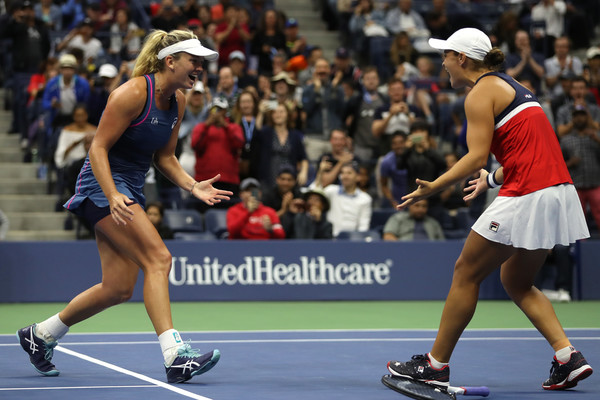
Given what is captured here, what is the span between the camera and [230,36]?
15789 millimetres

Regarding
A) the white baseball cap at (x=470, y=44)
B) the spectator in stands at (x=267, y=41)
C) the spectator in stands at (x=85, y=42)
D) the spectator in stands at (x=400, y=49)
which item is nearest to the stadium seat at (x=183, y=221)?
the spectator in stands at (x=85, y=42)

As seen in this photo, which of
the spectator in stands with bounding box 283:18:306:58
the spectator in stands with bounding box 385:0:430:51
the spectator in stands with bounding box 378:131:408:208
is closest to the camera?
the spectator in stands with bounding box 378:131:408:208

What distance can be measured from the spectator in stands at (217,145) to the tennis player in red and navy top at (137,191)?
5943 millimetres

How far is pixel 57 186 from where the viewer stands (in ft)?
44.9

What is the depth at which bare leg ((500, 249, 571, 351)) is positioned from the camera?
602 cm

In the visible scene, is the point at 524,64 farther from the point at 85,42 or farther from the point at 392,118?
the point at 85,42

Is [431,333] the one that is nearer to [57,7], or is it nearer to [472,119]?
[472,119]

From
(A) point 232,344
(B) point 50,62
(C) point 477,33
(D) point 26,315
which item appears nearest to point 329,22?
(B) point 50,62

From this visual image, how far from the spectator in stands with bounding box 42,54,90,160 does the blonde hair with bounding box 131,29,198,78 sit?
24.9ft

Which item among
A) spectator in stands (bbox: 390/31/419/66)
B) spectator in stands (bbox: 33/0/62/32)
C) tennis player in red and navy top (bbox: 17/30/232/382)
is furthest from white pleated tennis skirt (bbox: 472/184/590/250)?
spectator in stands (bbox: 33/0/62/32)

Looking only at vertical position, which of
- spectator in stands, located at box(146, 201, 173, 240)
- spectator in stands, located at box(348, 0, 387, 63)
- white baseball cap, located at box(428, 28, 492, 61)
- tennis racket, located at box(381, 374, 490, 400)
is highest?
white baseball cap, located at box(428, 28, 492, 61)

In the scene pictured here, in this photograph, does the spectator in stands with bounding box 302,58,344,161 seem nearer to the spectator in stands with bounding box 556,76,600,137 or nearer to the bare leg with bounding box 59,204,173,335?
the spectator in stands with bounding box 556,76,600,137

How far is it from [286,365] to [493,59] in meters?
2.49

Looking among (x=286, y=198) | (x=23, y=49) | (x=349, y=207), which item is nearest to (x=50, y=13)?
(x=23, y=49)
